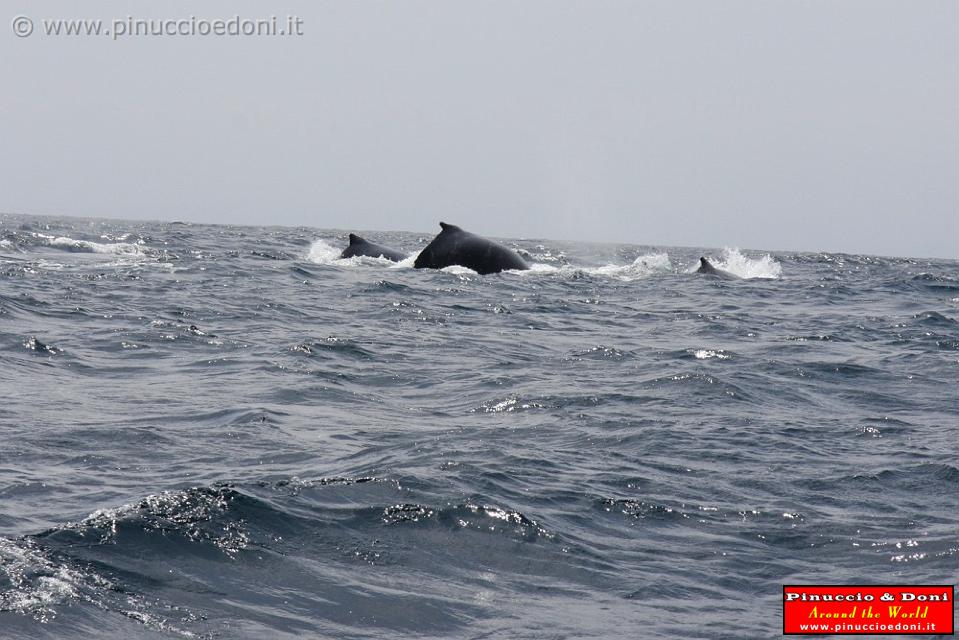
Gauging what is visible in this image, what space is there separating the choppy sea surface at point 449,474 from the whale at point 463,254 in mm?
9783

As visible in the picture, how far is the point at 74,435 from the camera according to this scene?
9.52 meters

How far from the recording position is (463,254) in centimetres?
2900

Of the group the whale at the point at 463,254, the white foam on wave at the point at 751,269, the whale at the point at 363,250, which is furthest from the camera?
the white foam on wave at the point at 751,269

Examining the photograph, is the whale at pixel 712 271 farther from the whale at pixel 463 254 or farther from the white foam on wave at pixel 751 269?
the whale at pixel 463 254

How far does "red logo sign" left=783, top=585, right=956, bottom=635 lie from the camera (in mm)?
5863

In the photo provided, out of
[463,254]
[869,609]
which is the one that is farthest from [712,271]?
[869,609]

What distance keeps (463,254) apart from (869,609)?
2324cm

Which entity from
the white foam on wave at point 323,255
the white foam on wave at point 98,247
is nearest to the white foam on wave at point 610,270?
the white foam on wave at point 323,255

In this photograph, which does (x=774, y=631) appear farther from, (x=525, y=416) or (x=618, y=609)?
(x=525, y=416)

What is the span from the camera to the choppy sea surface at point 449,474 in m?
6.12

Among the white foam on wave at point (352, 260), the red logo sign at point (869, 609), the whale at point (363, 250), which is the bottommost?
the red logo sign at point (869, 609)

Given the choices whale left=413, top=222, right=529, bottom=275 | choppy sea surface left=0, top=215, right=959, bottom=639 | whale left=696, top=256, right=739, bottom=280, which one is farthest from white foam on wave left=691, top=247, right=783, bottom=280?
choppy sea surface left=0, top=215, right=959, bottom=639

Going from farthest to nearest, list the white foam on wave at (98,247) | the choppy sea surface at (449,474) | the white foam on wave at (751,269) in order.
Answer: the white foam on wave at (751,269) → the white foam on wave at (98,247) → the choppy sea surface at (449,474)

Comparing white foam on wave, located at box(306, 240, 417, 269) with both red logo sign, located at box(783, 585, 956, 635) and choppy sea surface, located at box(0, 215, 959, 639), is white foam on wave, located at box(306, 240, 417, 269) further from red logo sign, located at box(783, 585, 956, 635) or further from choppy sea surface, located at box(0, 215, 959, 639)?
red logo sign, located at box(783, 585, 956, 635)
